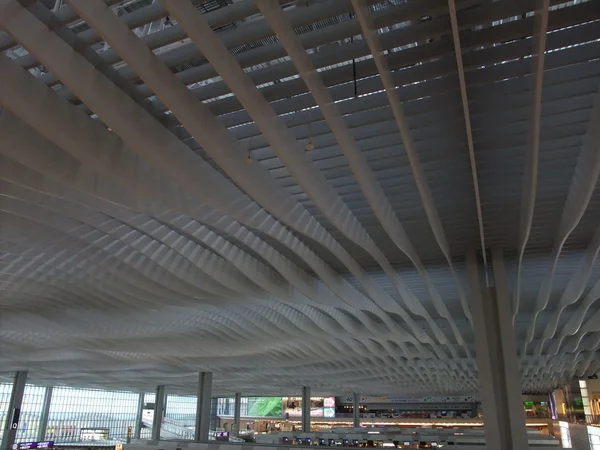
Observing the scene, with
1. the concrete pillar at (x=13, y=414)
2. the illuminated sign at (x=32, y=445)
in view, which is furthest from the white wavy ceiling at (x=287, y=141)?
the concrete pillar at (x=13, y=414)

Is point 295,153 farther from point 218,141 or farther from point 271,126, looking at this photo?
point 218,141

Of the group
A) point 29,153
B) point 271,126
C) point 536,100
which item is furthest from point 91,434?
point 536,100

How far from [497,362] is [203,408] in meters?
26.4

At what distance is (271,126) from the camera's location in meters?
6.04

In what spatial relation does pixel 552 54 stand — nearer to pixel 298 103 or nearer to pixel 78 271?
pixel 298 103

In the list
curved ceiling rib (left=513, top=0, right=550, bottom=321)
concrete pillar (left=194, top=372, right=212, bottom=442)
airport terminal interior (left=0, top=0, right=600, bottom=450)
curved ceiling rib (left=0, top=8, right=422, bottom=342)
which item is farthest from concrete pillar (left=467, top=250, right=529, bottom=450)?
concrete pillar (left=194, top=372, right=212, bottom=442)

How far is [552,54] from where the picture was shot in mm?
5824

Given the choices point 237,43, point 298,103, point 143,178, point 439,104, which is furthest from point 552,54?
point 143,178

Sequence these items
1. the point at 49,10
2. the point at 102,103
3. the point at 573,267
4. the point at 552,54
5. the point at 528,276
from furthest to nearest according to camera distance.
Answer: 1. the point at 528,276
2. the point at 573,267
3. the point at 552,54
4. the point at 102,103
5. the point at 49,10

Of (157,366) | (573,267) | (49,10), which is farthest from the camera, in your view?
(157,366)

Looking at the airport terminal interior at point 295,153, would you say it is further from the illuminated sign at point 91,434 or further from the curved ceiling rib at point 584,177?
the illuminated sign at point 91,434

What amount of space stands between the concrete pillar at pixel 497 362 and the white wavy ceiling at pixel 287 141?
1017 mm

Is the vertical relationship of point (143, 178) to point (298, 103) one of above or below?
below

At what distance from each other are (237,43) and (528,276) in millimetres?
13761
